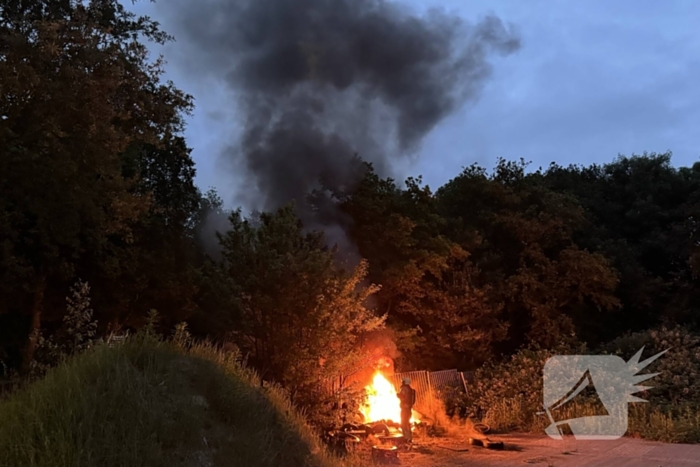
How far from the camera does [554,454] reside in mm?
12031

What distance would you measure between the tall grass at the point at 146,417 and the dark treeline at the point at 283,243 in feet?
9.79

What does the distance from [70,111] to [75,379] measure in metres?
5.26

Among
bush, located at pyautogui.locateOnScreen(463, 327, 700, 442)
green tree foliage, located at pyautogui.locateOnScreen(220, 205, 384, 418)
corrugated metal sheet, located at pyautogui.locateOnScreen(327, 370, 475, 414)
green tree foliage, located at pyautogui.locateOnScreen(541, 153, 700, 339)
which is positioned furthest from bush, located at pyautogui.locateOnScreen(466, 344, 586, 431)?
green tree foliage, located at pyautogui.locateOnScreen(541, 153, 700, 339)

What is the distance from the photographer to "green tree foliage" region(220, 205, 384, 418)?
37.9 ft

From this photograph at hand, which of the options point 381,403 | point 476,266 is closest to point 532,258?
point 476,266

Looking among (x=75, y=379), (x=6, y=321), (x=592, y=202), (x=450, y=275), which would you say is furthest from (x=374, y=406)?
(x=592, y=202)

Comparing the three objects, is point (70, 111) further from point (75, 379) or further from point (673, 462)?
point (673, 462)

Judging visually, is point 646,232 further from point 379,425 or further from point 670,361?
point 379,425

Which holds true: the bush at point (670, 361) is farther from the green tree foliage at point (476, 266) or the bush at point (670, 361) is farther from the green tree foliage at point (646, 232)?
the green tree foliage at point (646, 232)

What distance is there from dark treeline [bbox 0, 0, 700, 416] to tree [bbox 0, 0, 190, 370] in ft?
0.11

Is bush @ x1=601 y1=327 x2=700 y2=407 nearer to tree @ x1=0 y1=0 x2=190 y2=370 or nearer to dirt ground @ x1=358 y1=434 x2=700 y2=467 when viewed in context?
dirt ground @ x1=358 y1=434 x2=700 y2=467

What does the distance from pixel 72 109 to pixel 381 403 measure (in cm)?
994

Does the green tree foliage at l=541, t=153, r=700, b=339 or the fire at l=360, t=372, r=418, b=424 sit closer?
the fire at l=360, t=372, r=418, b=424

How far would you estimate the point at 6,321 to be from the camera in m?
20.9
